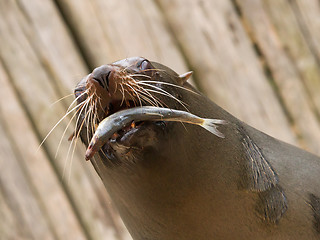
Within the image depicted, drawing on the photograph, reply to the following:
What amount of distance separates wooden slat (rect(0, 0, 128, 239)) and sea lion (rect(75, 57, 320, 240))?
155cm

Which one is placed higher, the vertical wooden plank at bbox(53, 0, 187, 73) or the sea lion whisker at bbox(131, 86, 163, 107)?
the vertical wooden plank at bbox(53, 0, 187, 73)

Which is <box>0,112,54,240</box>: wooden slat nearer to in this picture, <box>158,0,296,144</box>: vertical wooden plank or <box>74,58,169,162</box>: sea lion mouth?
<box>158,0,296,144</box>: vertical wooden plank

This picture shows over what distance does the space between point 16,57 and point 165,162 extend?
2.00m

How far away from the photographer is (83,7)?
3.90 metres

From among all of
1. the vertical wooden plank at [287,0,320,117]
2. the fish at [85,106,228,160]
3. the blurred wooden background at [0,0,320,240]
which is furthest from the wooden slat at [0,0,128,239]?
the fish at [85,106,228,160]

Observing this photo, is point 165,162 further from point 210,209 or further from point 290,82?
point 290,82

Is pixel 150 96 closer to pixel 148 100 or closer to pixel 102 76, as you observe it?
pixel 148 100

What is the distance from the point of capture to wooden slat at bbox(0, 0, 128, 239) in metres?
3.71

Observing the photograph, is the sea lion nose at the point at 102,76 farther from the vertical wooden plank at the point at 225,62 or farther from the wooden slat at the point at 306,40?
the wooden slat at the point at 306,40

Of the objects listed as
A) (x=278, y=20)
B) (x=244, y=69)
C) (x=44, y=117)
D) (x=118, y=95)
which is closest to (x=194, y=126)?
(x=118, y=95)

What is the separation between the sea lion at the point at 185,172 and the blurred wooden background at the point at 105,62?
1.56 meters

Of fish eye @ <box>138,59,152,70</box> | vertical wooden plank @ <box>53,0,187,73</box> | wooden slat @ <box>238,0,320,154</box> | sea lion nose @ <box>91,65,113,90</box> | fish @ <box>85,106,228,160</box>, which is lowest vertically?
wooden slat @ <box>238,0,320,154</box>

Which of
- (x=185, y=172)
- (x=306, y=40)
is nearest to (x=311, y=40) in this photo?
(x=306, y=40)

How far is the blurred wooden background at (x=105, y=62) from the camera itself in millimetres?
3670
